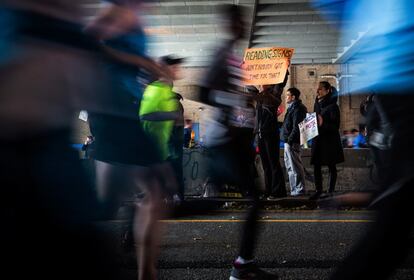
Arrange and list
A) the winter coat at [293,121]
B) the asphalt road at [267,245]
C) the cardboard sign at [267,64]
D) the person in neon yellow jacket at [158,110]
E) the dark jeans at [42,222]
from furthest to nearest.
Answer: the winter coat at [293,121] → the cardboard sign at [267,64] → the asphalt road at [267,245] → the person in neon yellow jacket at [158,110] → the dark jeans at [42,222]

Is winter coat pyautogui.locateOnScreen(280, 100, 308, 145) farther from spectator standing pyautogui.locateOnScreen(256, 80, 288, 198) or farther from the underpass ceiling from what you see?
the underpass ceiling

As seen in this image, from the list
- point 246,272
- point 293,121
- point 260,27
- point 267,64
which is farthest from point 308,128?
point 260,27

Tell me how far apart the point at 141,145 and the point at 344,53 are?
18517mm

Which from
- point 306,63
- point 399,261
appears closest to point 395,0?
Result: point 399,261

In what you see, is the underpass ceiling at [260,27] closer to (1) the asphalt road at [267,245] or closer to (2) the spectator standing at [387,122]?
(1) the asphalt road at [267,245]

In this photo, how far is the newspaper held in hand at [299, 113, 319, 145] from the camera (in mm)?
7081

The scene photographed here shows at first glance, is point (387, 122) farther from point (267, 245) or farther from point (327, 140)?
point (327, 140)

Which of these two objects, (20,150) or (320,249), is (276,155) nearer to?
(320,249)

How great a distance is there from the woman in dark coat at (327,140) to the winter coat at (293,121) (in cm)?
27

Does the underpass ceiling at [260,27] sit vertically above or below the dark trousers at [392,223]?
above

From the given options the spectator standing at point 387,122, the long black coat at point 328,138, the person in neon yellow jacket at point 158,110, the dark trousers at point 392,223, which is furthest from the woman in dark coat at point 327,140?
the dark trousers at point 392,223

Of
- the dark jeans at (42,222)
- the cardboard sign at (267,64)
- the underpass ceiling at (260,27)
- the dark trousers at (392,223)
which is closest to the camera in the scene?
the dark jeans at (42,222)

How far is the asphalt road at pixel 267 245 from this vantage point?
3.21 meters

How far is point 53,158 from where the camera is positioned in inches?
54.8
